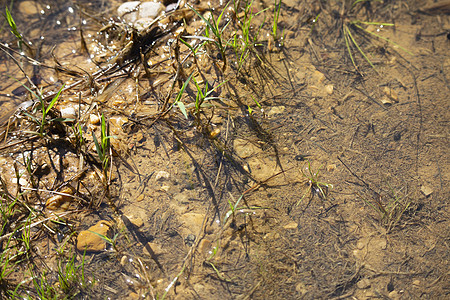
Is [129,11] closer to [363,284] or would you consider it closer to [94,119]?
[94,119]

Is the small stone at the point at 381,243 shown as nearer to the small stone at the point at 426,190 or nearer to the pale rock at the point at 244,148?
the small stone at the point at 426,190

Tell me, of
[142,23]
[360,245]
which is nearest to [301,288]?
[360,245]

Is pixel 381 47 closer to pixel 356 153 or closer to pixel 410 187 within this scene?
pixel 356 153

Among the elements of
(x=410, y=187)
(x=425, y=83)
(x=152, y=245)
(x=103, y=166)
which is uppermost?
(x=103, y=166)

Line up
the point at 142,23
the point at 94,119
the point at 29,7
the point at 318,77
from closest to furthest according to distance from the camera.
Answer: the point at 94,119 < the point at 318,77 < the point at 142,23 < the point at 29,7

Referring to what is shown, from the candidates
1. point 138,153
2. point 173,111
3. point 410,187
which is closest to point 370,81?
point 410,187

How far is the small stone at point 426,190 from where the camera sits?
2387 mm

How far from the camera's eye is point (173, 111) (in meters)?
2.73

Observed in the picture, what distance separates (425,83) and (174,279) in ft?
8.03

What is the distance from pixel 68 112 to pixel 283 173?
169cm

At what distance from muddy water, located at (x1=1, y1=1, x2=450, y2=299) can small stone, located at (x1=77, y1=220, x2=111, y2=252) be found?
3 centimetres

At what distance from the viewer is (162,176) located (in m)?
2.46

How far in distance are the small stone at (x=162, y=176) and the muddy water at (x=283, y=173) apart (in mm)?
10

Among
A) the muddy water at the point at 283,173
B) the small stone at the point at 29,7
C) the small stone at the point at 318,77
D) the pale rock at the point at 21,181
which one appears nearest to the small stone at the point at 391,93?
the muddy water at the point at 283,173
